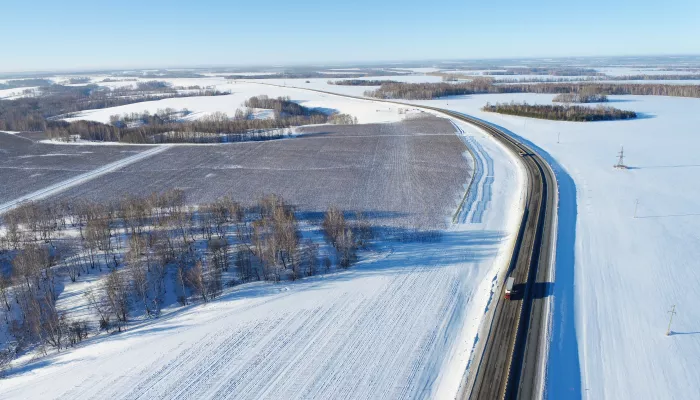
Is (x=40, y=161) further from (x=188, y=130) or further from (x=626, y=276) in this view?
(x=626, y=276)

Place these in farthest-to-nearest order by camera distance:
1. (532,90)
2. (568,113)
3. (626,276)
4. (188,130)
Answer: (532,90), (568,113), (188,130), (626,276)

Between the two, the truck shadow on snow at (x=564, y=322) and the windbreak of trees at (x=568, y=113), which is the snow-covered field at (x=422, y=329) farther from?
the windbreak of trees at (x=568, y=113)

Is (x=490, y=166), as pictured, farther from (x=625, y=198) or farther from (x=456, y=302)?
(x=456, y=302)

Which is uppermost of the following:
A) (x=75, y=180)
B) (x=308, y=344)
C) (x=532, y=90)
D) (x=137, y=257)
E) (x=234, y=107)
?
(x=532, y=90)

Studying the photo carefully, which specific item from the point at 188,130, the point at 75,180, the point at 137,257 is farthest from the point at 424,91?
the point at 137,257

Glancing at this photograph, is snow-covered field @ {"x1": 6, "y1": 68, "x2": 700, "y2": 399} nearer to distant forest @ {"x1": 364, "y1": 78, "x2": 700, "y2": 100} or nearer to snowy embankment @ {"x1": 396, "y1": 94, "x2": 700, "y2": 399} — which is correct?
snowy embankment @ {"x1": 396, "y1": 94, "x2": 700, "y2": 399}

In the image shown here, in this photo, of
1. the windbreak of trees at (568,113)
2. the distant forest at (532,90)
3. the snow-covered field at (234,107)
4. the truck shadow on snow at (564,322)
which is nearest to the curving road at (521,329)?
the truck shadow on snow at (564,322)
